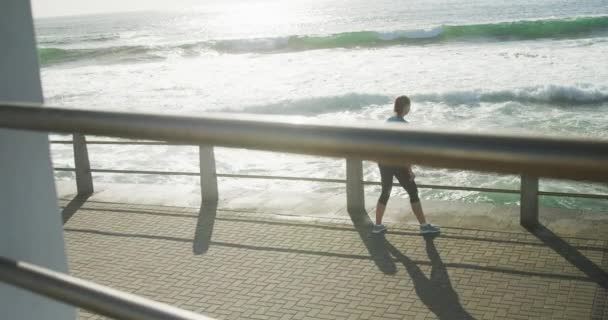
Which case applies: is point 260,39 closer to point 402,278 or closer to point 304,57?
point 304,57

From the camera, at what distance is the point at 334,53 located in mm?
47844

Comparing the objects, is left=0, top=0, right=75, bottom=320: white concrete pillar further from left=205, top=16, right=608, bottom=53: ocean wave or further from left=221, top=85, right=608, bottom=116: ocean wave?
left=205, top=16, right=608, bottom=53: ocean wave

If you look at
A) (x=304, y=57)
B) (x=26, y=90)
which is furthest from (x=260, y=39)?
(x=26, y=90)

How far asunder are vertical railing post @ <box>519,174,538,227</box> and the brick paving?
0.97ft

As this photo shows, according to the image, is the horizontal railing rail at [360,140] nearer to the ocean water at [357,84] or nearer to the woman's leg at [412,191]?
the ocean water at [357,84]

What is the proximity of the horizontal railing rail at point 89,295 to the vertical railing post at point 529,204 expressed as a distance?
8232 mm

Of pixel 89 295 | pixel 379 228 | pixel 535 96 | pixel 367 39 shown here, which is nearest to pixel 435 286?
pixel 379 228

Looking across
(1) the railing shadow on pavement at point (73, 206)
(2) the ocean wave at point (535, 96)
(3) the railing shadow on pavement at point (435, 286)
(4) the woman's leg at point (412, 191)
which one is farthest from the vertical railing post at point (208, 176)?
(2) the ocean wave at point (535, 96)

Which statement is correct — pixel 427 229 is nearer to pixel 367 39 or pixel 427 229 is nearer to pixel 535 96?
pixel 535 96

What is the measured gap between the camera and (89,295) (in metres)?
1.06

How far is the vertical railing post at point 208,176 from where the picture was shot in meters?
10.4

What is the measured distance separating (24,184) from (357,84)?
107 feet

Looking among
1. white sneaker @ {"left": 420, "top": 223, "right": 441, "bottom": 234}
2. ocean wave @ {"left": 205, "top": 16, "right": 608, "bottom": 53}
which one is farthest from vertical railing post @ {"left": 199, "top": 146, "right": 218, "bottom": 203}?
ocean wave @ {"left": 205, "top": 16, "right": 608, "bottom": 53}

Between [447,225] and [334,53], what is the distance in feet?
129
